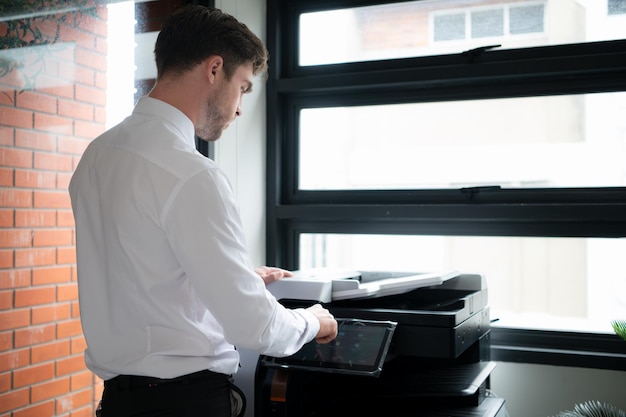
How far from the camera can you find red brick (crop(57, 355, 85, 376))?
6.36 feet

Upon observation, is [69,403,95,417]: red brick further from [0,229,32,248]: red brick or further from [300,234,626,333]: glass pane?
[300,234,626,333]: glass pane

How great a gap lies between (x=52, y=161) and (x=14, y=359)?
1.85 feet

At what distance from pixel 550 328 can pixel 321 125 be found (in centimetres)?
129

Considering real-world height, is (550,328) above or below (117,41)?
below

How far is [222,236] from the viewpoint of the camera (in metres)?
1.38

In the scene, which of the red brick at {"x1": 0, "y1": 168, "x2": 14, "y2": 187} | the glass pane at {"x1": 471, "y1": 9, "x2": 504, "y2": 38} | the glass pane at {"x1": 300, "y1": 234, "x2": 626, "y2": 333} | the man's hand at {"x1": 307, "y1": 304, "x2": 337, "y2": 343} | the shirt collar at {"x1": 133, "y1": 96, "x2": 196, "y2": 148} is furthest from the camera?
the glass pane at {"x1": 471, "y1": 9, "x2": 504, "y2": 38}

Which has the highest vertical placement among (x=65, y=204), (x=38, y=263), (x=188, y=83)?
(x=188, y=83)

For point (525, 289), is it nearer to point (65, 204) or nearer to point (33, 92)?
point (65, 204)

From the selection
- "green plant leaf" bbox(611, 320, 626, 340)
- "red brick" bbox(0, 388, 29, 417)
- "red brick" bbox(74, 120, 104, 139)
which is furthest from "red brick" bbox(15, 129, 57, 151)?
"green plant leaf" bbox(611, 320, 626, 340)

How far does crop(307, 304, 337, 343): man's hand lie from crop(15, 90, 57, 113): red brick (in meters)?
0.95

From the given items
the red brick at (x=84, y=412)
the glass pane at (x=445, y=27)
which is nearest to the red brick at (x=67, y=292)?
the red brick at (x=84, y=412)

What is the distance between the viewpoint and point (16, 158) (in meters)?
1.78

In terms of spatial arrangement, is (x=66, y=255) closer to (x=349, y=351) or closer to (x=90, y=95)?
(x=90, y=95)

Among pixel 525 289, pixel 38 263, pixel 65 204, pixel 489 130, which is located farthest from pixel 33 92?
pixel 525 289
